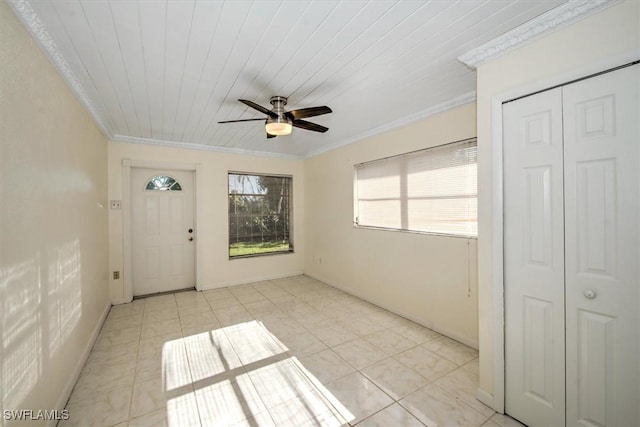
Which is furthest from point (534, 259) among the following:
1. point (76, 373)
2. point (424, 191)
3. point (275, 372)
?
point (76, 373)

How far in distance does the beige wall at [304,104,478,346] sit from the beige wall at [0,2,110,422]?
10.6 ft

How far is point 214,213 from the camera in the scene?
464 centimetres

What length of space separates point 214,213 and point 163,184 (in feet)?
3.05

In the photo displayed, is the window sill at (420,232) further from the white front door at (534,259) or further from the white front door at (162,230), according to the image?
the white front door at (162,230)

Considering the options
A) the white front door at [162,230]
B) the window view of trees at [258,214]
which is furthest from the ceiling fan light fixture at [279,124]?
the white front door at [162,230]

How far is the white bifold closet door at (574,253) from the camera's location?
135cm

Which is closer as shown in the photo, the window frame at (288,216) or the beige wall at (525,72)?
the beige wall at (525,72)

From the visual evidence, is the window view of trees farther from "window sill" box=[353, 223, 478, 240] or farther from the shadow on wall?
the shadow on wall

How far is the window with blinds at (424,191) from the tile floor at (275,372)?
1.23m

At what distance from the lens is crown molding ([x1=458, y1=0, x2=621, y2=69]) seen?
4.62 feet

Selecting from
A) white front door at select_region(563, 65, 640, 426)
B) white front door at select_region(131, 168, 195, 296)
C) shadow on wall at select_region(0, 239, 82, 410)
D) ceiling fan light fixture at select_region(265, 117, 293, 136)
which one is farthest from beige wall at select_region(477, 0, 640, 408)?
white front door at select_region(131, 168, 195, 296)

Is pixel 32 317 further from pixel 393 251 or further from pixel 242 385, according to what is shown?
pixel 393 251

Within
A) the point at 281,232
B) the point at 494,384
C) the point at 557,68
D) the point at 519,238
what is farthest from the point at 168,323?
the point at 557,68

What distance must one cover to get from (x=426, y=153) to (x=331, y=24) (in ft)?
6.40
